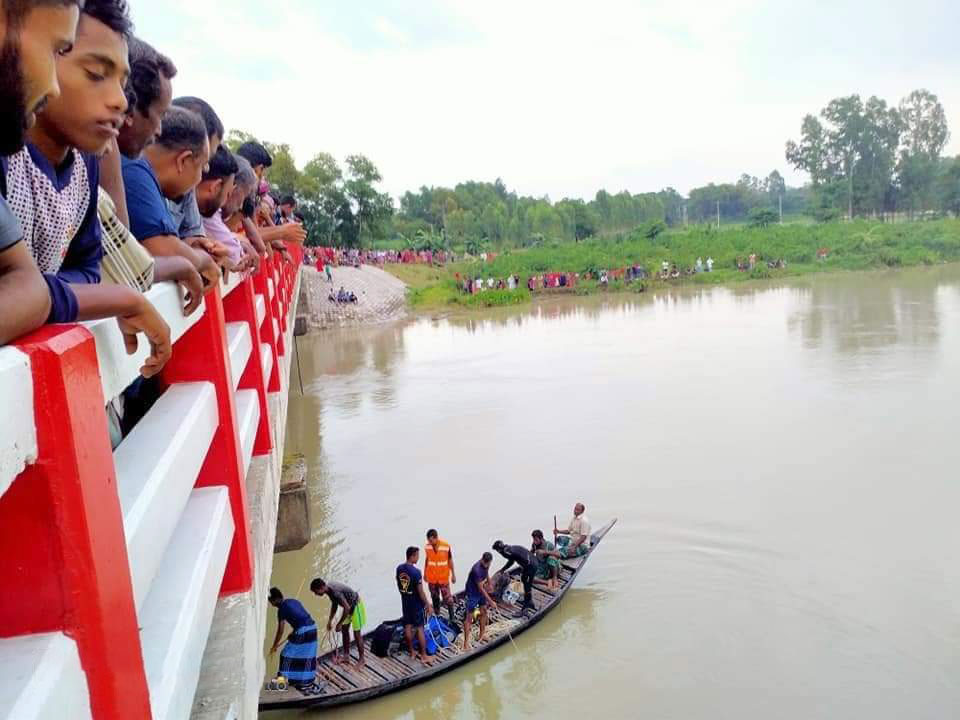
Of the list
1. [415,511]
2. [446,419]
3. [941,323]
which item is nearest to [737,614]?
[415,511]

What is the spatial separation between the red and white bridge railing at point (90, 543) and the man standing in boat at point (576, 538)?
25.1 feet

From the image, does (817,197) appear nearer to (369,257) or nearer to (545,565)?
(369,257)

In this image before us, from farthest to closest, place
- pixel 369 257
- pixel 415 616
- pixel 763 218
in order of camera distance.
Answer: pixel 763 218, pixel 369 257, pixel 415 616

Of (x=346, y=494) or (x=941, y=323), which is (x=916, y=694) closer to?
(x=346, y=494)

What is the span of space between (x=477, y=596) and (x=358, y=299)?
92.2ft

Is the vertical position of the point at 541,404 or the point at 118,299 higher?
the point at 118,299

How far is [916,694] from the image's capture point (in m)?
7.22

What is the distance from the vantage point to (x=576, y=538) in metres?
9.42

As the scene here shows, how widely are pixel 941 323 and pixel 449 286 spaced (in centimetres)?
2135

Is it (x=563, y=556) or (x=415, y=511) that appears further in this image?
(x=415, y=511)

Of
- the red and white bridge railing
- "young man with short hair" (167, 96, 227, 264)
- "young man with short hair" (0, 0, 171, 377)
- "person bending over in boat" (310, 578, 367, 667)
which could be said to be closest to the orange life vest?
"person bending over in boat" (310, 578, 367, 667)

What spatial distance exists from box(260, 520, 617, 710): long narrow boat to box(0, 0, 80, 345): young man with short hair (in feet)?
20.3

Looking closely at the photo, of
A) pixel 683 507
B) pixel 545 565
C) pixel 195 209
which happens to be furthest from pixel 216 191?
pixel 683 507

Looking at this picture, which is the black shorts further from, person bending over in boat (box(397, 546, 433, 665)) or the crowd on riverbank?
the crowd on riverbank
